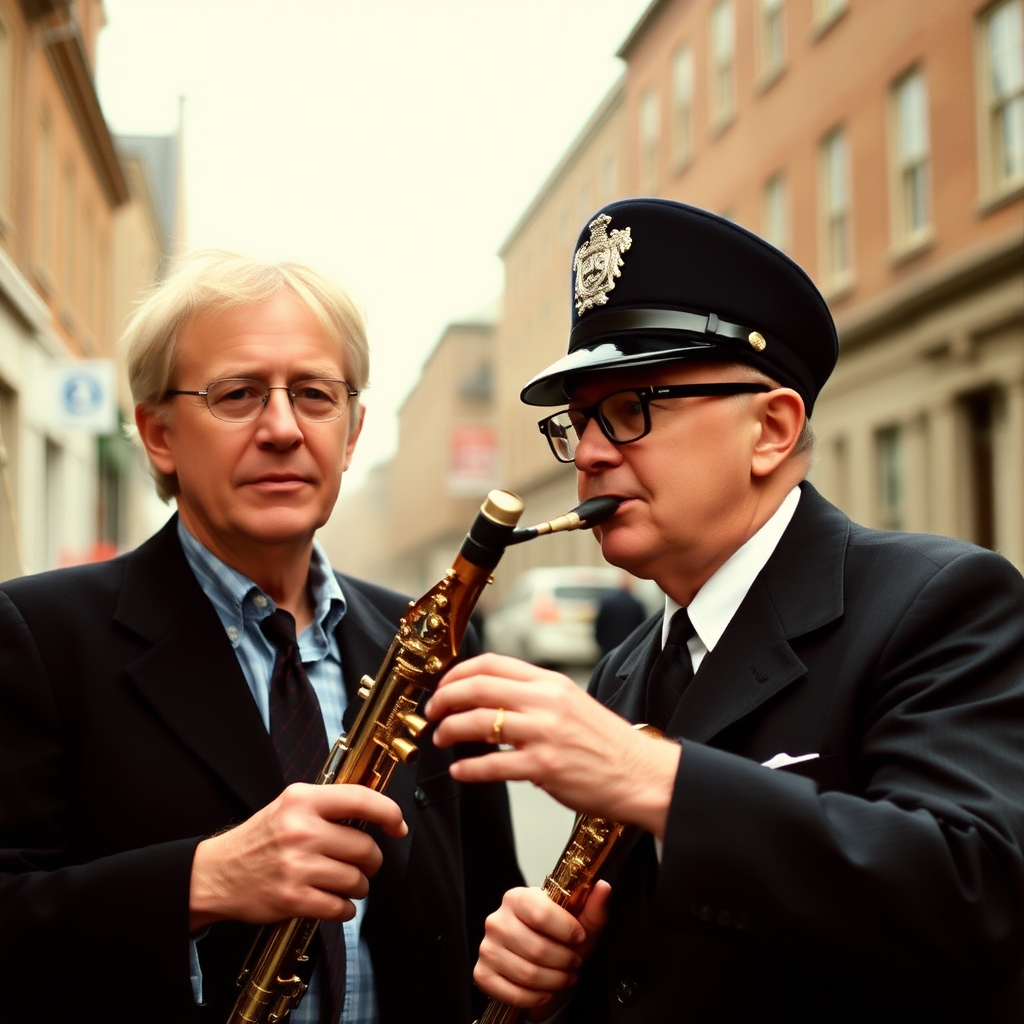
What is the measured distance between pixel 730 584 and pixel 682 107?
2912cm

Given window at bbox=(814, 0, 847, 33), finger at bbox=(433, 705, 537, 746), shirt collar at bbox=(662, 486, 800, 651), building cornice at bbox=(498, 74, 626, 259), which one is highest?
building cornice at bbox=(498, 74, 626, 259)

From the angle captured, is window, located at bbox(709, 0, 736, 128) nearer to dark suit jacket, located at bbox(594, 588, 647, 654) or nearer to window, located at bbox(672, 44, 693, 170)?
window, located at bbox(672, 44, 693, 170)

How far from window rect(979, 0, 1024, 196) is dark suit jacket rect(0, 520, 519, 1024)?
52.0 feet

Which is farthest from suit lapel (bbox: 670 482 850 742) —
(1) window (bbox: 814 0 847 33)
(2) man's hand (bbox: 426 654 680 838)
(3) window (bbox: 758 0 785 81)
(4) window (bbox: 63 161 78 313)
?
(3) window (bbox: 758 0 785 81)

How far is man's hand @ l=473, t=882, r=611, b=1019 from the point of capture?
2102mm

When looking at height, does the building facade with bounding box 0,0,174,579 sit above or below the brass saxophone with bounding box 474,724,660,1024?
above

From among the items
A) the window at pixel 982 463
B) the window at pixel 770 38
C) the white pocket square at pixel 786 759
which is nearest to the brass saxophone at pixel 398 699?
the white pocket square at pixel 786 759

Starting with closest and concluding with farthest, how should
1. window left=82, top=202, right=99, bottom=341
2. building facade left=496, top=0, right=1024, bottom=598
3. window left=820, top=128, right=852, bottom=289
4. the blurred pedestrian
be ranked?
1. the blurred pedestrian
2. building facade left=496, top=0, right=1024, bottom=598
3. window left=820, top=128, right=852, bottom=289
4. window left=82, top=202, right=99, bottom=341

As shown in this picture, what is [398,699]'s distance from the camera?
2.23m

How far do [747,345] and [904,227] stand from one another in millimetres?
19070

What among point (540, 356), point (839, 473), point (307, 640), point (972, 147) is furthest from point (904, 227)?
point (540, 356)

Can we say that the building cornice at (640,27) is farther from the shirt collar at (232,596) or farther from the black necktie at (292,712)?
the black necktie at (292,712)

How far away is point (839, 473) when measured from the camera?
22922 millimetres

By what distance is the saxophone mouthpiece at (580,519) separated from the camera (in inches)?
77.6
